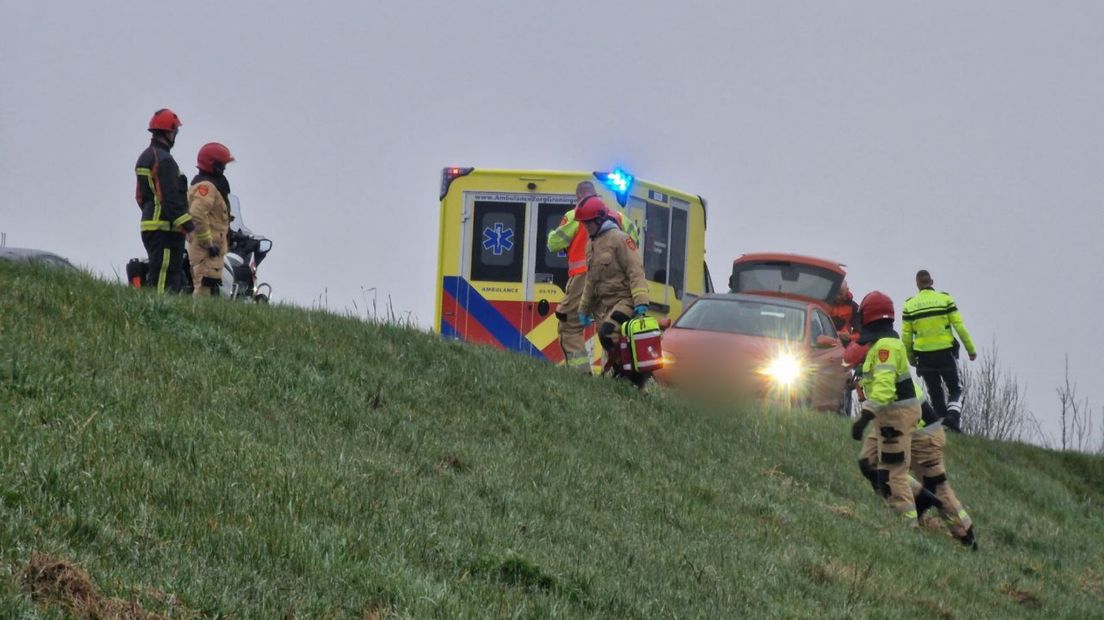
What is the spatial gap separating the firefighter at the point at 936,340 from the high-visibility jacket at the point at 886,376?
21.9ft

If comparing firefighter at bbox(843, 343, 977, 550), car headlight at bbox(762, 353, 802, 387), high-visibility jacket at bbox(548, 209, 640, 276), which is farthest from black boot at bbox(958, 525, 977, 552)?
high-visibility jacket at bbox(548, 209, 640, 276)

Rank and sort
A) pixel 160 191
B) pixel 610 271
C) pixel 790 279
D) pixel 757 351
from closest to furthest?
pixel 160 191, pixel 610 271, pixel 757 351, pixel 790 279

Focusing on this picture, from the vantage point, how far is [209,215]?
1354cm

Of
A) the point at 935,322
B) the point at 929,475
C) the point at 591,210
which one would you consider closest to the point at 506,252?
the point at 591,210

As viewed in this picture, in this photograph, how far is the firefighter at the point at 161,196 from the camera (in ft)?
40.6

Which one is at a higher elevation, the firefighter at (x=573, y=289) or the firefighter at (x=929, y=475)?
the firefighter at (x=573, y=289)

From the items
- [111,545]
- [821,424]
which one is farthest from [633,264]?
[111,545]

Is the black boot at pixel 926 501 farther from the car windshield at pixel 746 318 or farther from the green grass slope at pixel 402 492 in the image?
the car windshield at pixel 746 318

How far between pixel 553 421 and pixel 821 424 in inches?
181

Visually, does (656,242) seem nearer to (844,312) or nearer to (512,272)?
(512,272)

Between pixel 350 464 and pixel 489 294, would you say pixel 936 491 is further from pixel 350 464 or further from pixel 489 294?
pixel 489 294

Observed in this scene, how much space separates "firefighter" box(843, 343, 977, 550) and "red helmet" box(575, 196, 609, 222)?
9.34 ft

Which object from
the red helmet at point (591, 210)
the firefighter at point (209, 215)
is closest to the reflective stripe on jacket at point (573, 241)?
the red helmet at point (591, 210)

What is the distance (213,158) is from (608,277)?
3694 millimetres
